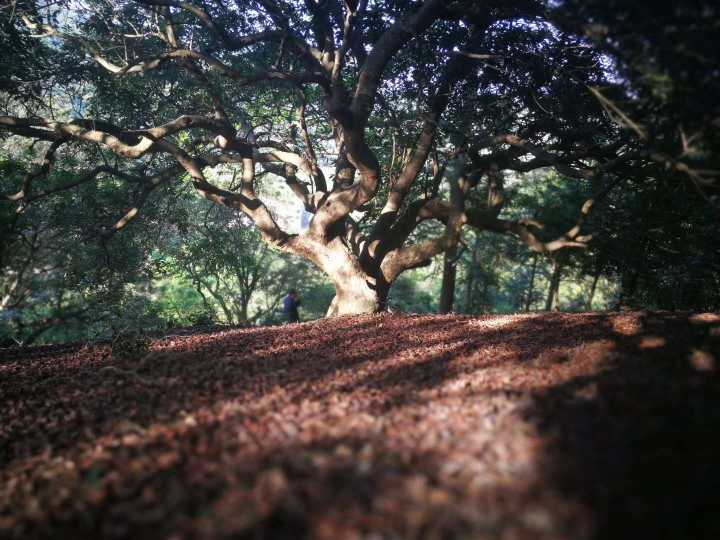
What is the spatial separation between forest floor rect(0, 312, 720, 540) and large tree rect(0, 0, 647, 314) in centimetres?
422

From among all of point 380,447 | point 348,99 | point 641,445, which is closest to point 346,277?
point 348,99

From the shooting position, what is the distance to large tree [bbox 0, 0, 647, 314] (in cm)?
A: 656

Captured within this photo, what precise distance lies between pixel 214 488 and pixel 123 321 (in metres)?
12.0

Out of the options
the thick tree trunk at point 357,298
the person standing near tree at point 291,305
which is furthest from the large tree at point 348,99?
the person standing near tree at point 291,305

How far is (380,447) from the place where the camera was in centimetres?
210

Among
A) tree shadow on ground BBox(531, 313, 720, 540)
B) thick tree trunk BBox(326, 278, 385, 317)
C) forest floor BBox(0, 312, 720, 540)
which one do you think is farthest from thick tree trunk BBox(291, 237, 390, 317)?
tree shadow on ground BBox(531, 313, 720, 540)

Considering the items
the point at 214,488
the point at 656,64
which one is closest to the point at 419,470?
the point at 214,488

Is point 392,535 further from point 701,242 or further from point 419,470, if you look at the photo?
point 701,242

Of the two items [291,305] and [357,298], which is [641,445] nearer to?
[357,298]

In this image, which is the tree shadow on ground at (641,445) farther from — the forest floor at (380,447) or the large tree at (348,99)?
the large tree at (348,99)

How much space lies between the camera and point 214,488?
184 centimetres

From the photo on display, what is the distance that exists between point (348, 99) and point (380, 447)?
22.2 feet

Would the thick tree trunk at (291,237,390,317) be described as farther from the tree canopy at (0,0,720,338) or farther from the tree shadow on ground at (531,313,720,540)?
the tree shadow on ground at (531,313,720,540)

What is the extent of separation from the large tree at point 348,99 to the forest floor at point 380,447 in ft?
13.8
